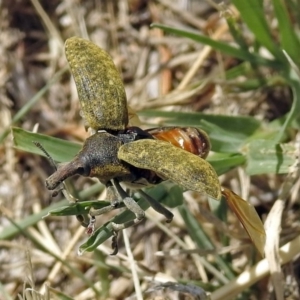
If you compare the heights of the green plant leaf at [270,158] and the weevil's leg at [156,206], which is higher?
the green plant leaf at [270,158]

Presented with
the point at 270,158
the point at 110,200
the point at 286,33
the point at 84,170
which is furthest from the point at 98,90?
the point at 286,33

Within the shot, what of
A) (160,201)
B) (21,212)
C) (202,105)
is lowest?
(21,212)

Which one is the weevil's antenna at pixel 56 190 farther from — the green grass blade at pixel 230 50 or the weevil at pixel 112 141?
the green grass blade at pixel 230 50

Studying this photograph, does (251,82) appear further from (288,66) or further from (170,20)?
(170,20)

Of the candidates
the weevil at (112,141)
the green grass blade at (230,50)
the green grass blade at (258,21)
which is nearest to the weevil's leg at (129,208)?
the weevil at (112,141)

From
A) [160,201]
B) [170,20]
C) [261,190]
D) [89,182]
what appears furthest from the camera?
[170,20]

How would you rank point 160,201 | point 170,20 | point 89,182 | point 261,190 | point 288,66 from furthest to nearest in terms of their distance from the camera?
point 170,20 → point 89,182 → point 261,190 → point 288,66 → point 160,201

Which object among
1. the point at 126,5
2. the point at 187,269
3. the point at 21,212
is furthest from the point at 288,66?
the point at 21,212
